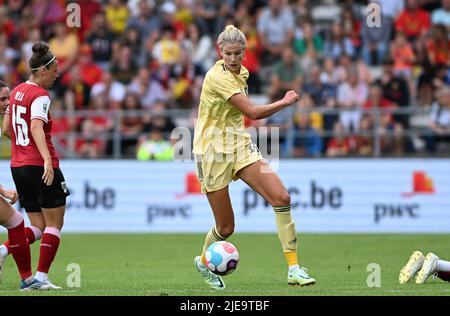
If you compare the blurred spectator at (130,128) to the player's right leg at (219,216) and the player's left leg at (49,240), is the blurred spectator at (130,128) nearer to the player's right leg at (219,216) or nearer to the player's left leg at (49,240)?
the player's right leg at (219,216)

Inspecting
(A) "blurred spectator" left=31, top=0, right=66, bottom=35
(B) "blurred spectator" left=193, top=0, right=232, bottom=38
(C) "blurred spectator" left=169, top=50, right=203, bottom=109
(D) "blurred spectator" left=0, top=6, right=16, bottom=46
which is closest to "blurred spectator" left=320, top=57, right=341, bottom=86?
(C) "blurred spectator" left=169, top=50, right=203, bottom=109

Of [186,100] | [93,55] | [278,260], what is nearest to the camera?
[278,260]

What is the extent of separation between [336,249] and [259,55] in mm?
8060

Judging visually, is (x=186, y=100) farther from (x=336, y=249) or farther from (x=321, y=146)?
(x=336, y=249)

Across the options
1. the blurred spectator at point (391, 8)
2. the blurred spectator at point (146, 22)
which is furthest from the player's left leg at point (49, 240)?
the blurred spectator at point (146, 22)

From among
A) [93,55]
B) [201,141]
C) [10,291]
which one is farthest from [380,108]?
[10,291]

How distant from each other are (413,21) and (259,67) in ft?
11.4

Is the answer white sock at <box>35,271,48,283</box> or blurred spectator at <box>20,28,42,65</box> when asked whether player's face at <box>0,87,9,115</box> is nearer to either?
white sock at <box>35,271,48,283</box>

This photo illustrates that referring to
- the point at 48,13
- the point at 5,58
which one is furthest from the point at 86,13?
the point at 5,58

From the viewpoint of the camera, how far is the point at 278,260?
572 inches

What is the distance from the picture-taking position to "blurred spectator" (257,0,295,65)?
23188mm

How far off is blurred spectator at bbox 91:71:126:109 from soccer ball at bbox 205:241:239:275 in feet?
39.6

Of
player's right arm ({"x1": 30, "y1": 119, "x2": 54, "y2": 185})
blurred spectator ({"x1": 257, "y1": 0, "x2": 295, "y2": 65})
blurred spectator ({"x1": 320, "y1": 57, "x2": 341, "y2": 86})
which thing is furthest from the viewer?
blurred spectator ({"x1": 257, "y1": 0, "x2": 295, "y2": 65})

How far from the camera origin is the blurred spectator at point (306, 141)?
66.8ft
